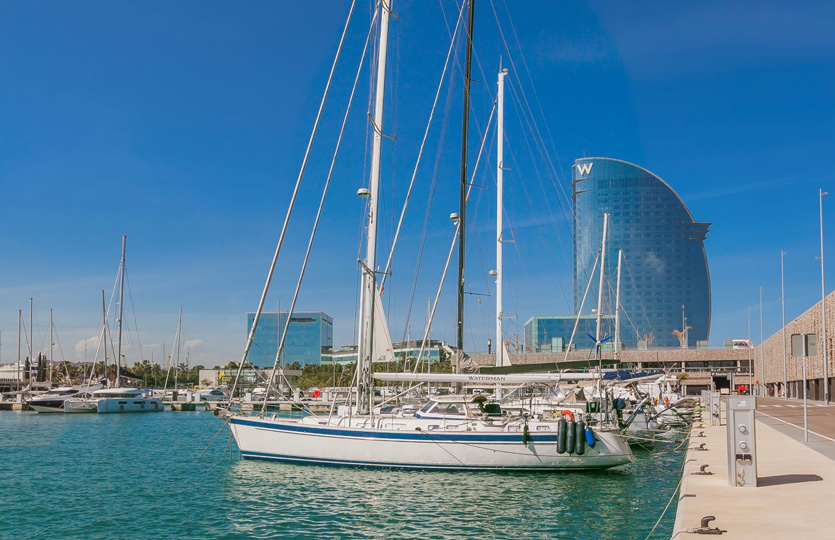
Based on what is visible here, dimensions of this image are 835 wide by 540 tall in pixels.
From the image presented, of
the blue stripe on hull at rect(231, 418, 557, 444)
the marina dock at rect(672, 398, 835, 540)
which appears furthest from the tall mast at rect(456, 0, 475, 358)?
the marina dock at rect(672, 398, 835, 540)

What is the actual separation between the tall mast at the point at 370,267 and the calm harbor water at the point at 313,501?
126 inches

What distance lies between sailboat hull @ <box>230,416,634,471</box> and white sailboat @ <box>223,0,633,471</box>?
3cm

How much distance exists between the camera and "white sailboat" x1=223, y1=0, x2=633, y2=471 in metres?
22.4

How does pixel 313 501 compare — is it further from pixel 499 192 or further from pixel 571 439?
pixel 499 192

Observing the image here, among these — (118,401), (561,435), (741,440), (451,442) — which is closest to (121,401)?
(118,401)

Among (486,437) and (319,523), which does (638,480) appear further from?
(319,523)

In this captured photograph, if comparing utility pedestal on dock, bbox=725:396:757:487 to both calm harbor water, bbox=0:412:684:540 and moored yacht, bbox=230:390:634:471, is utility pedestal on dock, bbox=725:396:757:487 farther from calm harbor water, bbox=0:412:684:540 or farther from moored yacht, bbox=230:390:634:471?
moored yacht, bbox=230:390:634:471

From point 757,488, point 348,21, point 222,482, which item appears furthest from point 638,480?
point 348,21

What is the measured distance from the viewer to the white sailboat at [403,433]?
22.4 metres

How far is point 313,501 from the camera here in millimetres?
18984

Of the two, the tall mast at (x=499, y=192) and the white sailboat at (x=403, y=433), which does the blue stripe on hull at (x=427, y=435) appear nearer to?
the white sailboat at (x=403, y=433)

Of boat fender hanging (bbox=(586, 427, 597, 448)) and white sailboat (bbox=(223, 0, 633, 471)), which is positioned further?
white sailboat (bbox=(223, 0, 633, 471))

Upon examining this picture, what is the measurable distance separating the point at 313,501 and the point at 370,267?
29.0 ft

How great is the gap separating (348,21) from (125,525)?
19.6 metres
